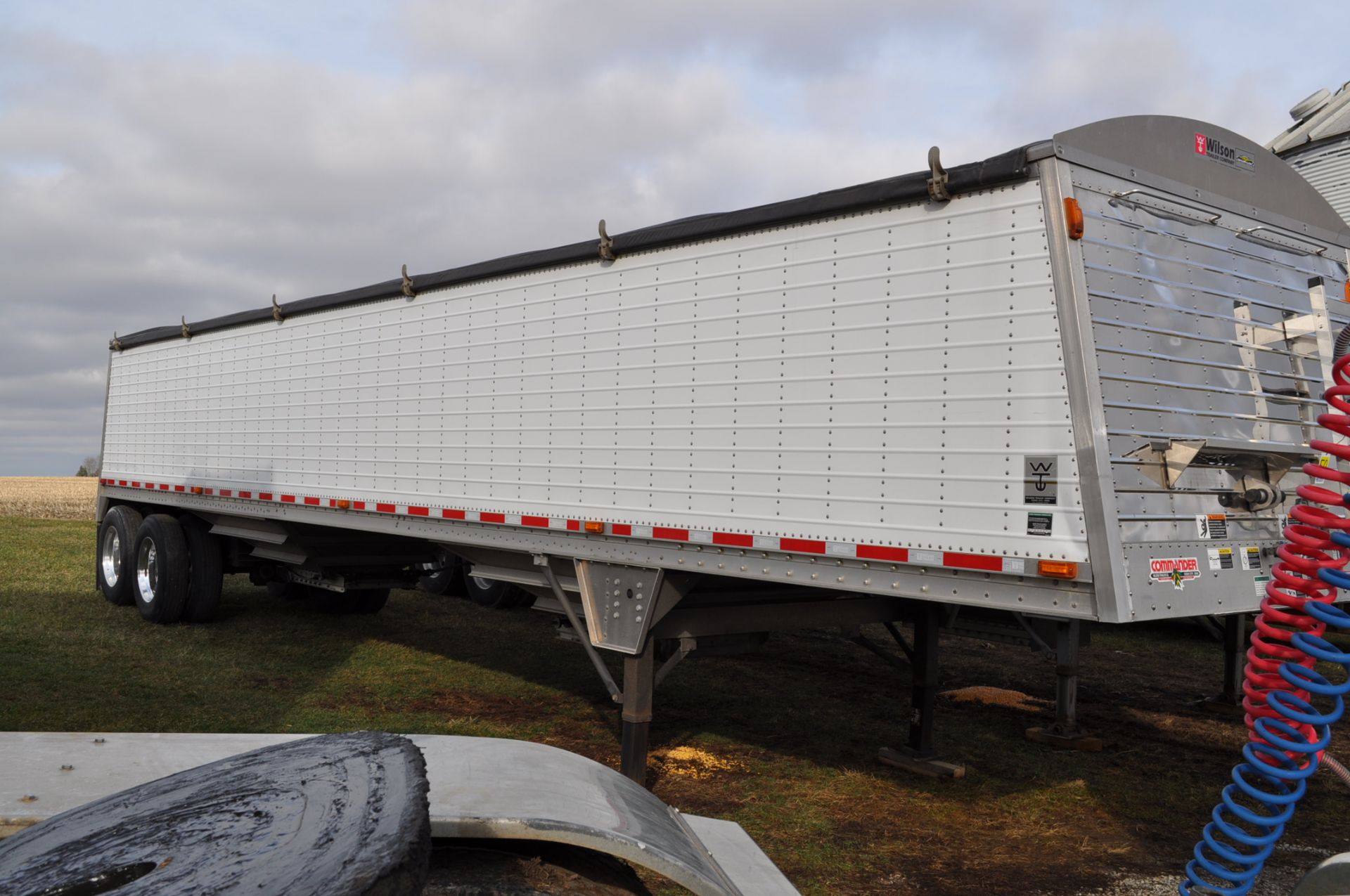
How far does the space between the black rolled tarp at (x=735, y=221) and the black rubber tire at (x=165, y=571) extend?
4417 mm

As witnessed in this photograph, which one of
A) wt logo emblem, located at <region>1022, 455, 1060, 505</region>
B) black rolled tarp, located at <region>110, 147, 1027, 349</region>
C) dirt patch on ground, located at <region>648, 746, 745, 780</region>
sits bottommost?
dirt patch on ground, located at <region>648, 746, 745, 780</region>

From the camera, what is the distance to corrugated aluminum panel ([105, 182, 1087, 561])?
4.63 m

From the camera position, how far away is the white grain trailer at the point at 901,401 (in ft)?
14.9

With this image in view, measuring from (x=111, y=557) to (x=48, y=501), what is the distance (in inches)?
857

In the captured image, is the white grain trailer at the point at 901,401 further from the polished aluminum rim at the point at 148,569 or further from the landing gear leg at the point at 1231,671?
the polished aluminum rim at the point at 148,569

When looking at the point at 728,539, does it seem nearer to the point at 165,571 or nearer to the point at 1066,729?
the point at 1066,729

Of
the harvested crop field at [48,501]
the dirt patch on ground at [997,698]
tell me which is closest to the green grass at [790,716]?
the dirt patch on ground at [997,698]

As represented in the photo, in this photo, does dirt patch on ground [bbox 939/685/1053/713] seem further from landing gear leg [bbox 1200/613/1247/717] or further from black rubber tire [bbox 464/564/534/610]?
black rubber tire [bbox 464/564/534/610]

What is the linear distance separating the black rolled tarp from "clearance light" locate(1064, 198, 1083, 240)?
0.82 feet

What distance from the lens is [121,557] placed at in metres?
12.9

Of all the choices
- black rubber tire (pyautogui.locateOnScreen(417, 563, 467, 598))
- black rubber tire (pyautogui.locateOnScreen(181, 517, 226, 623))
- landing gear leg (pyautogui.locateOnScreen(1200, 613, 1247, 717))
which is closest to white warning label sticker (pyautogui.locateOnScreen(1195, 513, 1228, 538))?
landing gear leg (pyautogui.locateOnScreen(1200, 613, 1247, 717))

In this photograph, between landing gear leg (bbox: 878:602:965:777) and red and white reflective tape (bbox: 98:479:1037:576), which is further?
landing gear leg (bbox: 878:602:965:777)

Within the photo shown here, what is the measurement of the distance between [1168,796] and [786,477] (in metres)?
3.64

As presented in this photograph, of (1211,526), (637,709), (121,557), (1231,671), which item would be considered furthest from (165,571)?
(1231,671)
